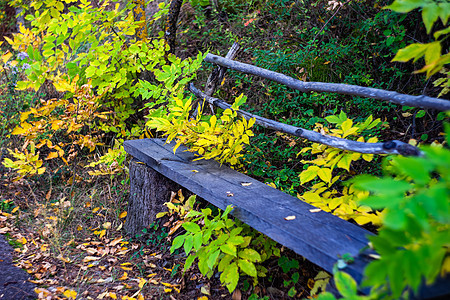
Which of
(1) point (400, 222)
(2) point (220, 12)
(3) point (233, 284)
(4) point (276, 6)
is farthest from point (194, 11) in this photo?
(1) point (400, 222)

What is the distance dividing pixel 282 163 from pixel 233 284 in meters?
1.43

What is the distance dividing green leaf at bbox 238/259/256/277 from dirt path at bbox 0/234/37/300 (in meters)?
1.57

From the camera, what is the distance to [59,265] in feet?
9.47

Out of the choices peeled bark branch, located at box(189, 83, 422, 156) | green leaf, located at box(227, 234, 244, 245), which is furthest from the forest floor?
peeled bark branch, located at box(189, 83, 422, 156)

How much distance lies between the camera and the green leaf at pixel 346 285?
111cm

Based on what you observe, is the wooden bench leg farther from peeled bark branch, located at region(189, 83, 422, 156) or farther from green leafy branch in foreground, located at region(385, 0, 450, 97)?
green leafy branch in foreground, located at region(385, 0, 450, 97)

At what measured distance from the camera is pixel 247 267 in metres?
2.02

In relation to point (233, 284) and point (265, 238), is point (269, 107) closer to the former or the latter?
point (265, 238)

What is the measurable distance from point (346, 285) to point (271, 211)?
2.60 ft

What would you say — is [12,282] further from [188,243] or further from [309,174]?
[309,174]

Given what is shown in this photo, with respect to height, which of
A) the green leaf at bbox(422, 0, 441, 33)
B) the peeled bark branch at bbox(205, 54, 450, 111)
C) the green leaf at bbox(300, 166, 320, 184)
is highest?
the green leaf at bbox(422, 0, 441, 33)


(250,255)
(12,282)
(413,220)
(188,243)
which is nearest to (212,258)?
(188,243)

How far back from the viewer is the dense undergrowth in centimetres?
210

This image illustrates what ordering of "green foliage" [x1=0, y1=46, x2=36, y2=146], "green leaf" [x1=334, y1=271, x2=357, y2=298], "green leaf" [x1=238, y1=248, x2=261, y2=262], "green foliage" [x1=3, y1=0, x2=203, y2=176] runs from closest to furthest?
"green leaf" [x1=334, y1=271, x2=357, y2=298]
"green leaf" [x1=238, y1=248, x2=261, y2=262]
"green foliage" [x1=3, y1=0, x2=203, y2=176]
"green foliage" [x1=0, y1=46, x2=36, y2=146]
